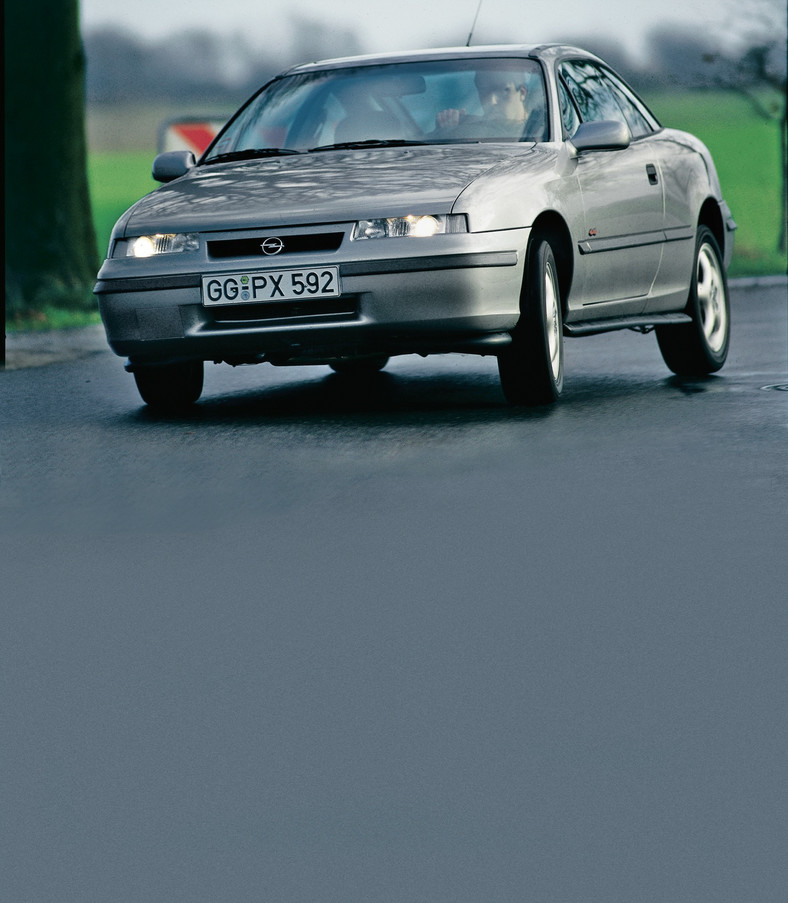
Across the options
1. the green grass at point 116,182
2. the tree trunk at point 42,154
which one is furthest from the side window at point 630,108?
the green grass at point 116,182

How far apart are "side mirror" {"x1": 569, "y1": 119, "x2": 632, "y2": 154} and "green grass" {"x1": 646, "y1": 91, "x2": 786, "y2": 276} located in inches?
521

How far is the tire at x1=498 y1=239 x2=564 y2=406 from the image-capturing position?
29.9ft

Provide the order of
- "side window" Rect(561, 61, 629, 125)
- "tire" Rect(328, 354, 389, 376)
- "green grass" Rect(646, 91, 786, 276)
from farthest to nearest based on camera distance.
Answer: "green grass" Rect(646, 91, 786, 276) < "tire" Rect(328, 354, 389, 376) < "side window" Rect(561, 61, 629, 125)

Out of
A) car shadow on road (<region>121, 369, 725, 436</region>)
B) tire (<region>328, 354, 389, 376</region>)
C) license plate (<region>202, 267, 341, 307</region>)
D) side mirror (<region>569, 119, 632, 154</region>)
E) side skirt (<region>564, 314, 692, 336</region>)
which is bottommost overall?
tire (<region>328, 354, 389, 376</region>)

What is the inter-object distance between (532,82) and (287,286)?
1985 mm

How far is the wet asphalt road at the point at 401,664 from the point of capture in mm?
3514

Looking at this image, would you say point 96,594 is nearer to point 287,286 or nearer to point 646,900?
point 646,900

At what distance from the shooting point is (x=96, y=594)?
5699 millimetres

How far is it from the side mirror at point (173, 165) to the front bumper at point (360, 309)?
1.16 m

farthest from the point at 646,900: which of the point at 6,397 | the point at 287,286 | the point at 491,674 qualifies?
the point at 6,397

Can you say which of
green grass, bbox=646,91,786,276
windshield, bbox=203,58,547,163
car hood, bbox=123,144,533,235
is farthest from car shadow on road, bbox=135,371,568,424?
green grass, bbox=646,91,786,276

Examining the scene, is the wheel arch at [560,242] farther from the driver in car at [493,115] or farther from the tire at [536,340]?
the driver in car at [493,115]

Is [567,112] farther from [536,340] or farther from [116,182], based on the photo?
[116,182]

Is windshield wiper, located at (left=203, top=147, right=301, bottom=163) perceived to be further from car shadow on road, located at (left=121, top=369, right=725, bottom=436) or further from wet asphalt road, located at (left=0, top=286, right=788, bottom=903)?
wet asphalt road, located at (left=0, top=286, right=788, bottom=903)
